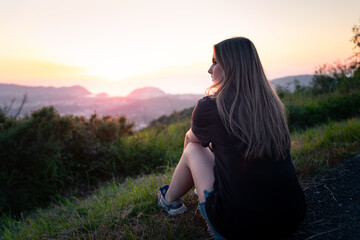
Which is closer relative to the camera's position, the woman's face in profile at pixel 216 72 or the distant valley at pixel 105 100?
the woman's face in profile at pixel 216 72

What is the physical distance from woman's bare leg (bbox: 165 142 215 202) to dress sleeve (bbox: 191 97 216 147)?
28 centimetres

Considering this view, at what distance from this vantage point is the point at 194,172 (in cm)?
218

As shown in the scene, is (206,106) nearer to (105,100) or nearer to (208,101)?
(208,101)

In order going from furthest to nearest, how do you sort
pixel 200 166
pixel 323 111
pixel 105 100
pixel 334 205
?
pixel 105 100
pixel 323 111
pixel 334 205
pixel 200 166

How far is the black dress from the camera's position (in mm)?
1769

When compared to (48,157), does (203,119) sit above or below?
above

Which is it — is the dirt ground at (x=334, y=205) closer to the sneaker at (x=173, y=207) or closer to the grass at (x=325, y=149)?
the grass at (x=325, y=149)

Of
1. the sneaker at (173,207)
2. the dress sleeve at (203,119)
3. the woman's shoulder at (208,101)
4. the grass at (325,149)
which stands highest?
the woman's shoulder at (208,101)

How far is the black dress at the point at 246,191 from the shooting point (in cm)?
177

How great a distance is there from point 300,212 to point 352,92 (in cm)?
681

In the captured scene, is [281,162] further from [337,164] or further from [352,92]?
[352,92]

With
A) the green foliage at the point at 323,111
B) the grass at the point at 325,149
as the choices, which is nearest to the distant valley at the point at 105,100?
the green foliage at the point at 323,111

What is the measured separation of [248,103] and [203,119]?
318mm

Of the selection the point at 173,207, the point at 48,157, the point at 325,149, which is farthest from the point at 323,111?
the point at 48,157
